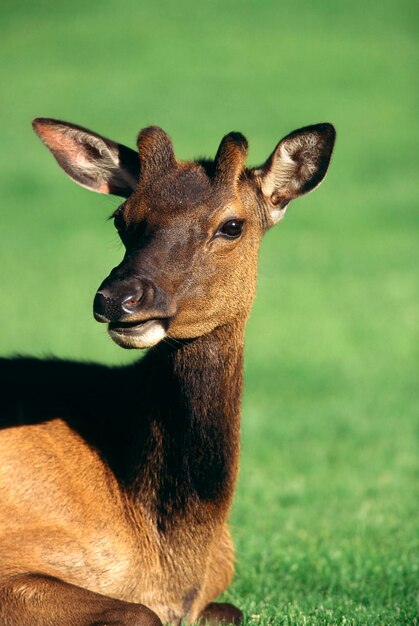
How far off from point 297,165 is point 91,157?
134cm

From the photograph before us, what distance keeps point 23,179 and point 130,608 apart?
24.9 meters

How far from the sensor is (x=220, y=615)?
7383mm

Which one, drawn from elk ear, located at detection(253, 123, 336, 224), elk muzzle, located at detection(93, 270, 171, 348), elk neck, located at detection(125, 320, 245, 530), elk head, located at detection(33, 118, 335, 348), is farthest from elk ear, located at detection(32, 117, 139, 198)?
elk muzzle, located at detection(93, 270, 171, 348)

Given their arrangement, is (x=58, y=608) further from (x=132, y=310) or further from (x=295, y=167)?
(x=295, y=167)

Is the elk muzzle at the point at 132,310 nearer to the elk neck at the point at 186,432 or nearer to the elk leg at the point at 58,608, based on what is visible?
the elk neck at the point at 186,432

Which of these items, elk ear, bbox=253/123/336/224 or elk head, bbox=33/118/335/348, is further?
elk ear, bbox=253/123/336/224

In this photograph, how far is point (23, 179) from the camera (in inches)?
1201

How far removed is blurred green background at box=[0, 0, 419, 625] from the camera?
10.0 m

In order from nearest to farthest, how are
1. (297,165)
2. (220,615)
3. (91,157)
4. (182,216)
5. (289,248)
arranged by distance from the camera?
(182,216)
(220,615)
(297,165)
(91,157)
(289,248)

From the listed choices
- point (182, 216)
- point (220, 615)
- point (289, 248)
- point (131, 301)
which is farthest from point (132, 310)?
point (289, 248)

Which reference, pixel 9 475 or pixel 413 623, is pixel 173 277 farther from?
pixel 413 623

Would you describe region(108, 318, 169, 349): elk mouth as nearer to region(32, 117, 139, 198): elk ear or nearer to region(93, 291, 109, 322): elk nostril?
region(93, 291, 109, 322): elk nostril

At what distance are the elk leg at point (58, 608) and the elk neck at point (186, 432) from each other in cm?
81

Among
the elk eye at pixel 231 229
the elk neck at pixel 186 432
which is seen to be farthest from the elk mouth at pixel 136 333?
the elk eye at pixel 231 229
